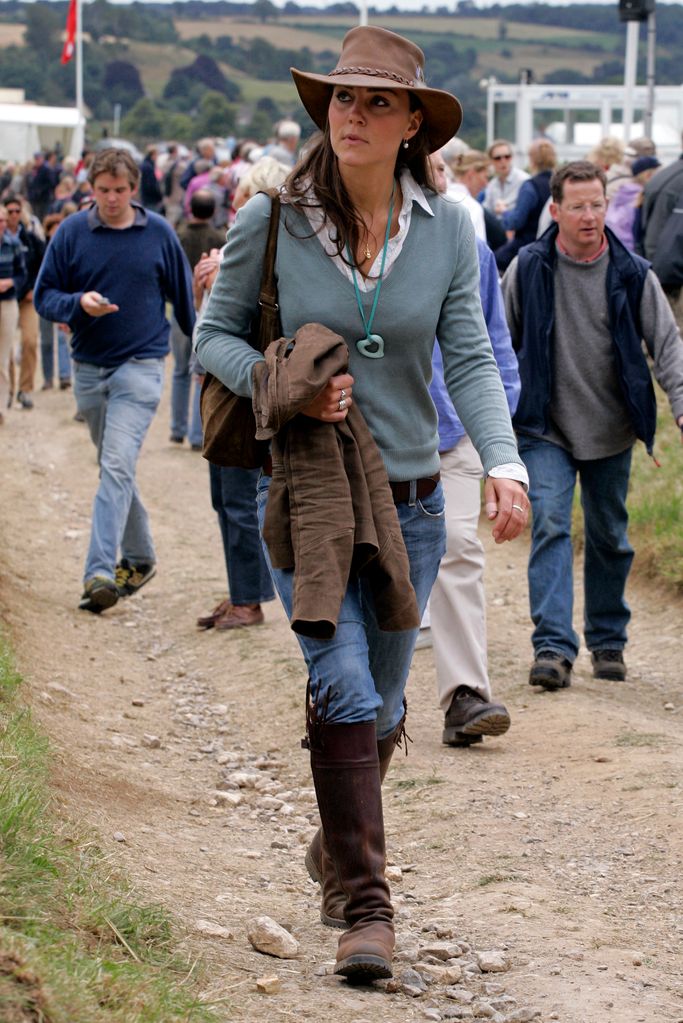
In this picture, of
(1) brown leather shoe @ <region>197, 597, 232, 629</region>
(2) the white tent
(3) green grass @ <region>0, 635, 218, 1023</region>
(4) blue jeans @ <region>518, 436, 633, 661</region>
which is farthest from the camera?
(2) the white tent

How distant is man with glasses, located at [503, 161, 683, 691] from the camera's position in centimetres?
755

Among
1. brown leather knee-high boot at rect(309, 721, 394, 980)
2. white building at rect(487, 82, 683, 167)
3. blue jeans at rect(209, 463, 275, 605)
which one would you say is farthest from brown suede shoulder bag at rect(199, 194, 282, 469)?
white building at rect(487, 82, 683, 167)

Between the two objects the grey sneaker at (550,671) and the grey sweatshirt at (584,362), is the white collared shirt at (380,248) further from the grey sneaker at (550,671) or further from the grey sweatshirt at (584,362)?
the grey sneaker at (550,671)

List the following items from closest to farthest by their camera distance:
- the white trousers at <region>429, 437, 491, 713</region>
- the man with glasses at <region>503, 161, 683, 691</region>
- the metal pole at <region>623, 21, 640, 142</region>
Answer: the white trousers at <region>429, 437, 491, 713</region>, the man with glasses at <region>503, 161, 683, 691</region>, the metal pole at <region>623, 21, 640, 142</region>

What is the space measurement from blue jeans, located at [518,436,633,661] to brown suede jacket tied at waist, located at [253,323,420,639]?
11.9 feet

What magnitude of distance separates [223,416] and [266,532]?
315mm

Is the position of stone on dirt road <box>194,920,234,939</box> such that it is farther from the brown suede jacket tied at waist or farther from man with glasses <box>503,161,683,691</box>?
man with glasses <box>503,161,683,691</box>

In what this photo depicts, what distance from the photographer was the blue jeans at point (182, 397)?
586 inches

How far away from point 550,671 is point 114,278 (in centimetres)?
315

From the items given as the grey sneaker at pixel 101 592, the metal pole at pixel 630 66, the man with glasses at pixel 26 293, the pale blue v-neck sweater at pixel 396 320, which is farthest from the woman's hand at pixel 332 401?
the metal pole at pixel 630 66

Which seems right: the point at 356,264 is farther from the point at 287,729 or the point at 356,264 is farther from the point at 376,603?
the point at 287,729

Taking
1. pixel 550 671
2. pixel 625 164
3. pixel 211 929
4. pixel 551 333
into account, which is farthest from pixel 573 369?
pixel 625 164

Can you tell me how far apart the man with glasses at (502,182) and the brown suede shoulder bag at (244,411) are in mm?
11791

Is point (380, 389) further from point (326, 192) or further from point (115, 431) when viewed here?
point (115, 431)
